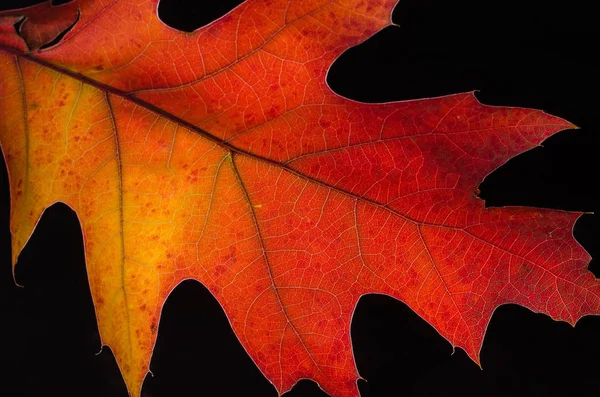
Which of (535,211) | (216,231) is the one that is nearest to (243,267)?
(216,231)

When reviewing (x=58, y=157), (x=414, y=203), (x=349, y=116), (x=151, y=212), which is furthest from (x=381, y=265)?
(x=58, y=157)

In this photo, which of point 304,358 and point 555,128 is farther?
point 304,358

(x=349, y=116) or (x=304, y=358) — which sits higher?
(x=349, y=116)

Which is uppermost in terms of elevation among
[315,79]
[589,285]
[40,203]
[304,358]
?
[315,79]

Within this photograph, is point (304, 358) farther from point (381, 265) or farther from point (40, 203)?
point (40, 203)

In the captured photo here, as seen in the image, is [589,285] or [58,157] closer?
[589,285]

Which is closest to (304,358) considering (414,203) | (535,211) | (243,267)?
(243,267)

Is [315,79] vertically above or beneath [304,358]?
above

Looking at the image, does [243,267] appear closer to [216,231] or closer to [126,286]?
[216,231]
